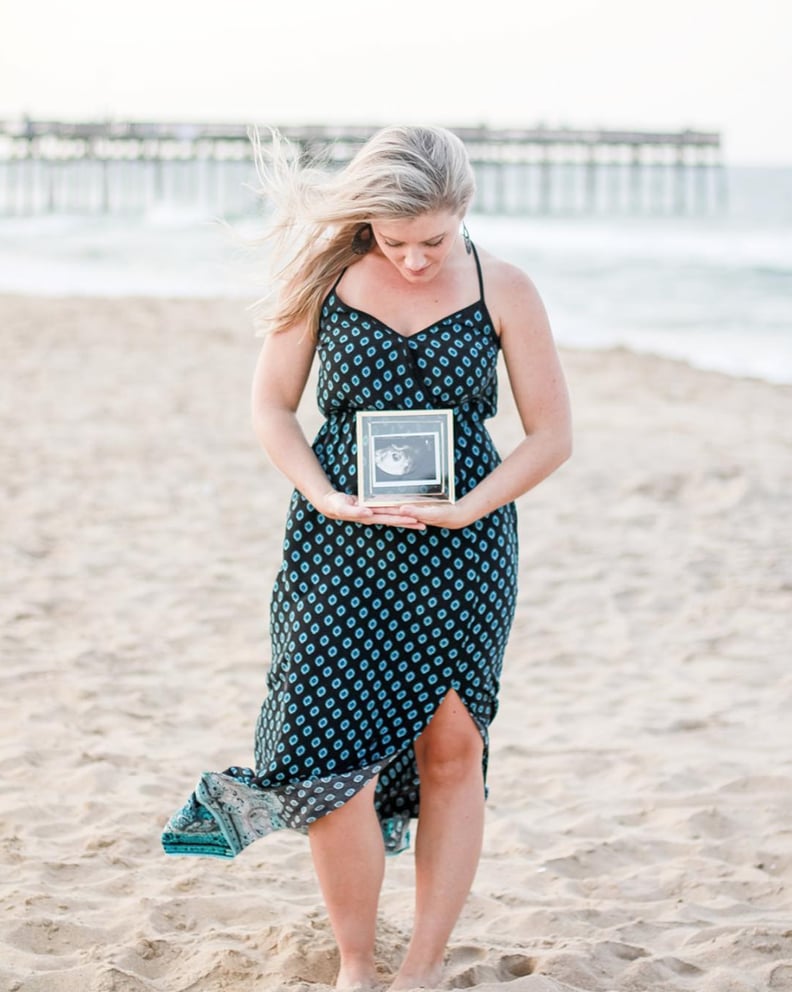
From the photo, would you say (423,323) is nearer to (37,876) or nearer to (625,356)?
(37,876)

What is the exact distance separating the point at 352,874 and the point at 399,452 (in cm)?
85

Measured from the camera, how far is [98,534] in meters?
6.53

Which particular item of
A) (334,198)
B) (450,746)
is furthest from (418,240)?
(450,746)

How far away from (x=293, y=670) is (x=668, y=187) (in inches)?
2713

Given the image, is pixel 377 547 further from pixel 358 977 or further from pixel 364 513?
pixel 358 977

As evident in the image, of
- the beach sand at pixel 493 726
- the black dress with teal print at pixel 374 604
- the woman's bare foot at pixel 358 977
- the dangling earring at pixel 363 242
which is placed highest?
the dangling earring at pixel 363 242

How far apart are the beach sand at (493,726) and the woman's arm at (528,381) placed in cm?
103

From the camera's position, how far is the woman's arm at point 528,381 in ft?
8.17

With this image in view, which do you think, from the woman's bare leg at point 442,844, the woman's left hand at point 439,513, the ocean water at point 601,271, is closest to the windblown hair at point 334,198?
the woman's left hand at point 439,513

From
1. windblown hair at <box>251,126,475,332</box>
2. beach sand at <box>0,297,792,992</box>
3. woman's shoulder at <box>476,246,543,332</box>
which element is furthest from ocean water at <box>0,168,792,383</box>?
woman's shoulder at <box>476,246,543,332</box>

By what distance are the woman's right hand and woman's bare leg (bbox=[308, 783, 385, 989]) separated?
529 mm

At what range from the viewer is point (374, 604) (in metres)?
2.47

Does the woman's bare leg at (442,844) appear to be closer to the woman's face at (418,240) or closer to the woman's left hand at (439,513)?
the woman's left hand at (439,513)

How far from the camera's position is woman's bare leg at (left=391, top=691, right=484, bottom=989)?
259cm
